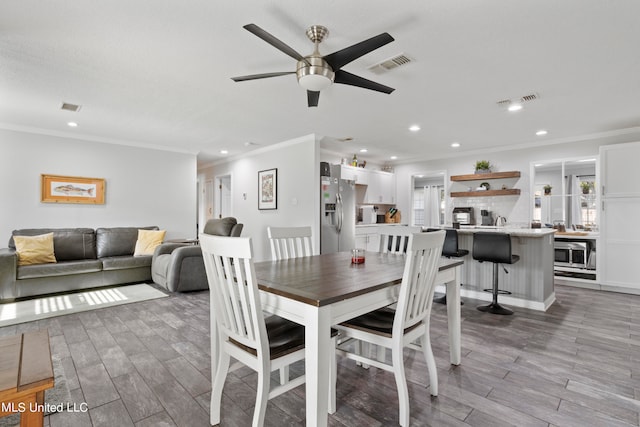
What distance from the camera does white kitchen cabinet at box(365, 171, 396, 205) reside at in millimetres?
7012

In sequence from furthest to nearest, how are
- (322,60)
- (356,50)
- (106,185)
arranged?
(106,185)
(322,60)
(356,50)

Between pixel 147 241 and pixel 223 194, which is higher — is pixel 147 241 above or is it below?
below

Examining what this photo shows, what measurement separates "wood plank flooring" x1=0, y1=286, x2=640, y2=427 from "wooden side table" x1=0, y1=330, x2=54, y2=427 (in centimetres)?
50

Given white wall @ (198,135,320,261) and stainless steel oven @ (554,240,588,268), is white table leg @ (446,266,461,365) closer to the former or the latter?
white wall @ (198,135,320,261)

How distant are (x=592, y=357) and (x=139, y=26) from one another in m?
4.21

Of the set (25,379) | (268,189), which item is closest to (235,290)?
(25,379)

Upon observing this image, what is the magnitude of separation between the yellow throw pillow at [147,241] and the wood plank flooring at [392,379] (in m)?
1.81

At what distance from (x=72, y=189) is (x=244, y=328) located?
5271 millimetres

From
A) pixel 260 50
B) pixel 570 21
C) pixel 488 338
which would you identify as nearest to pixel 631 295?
pixel 488 338

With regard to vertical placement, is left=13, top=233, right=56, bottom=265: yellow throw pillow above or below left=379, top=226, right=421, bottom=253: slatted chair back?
below

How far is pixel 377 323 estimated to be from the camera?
186 centimetres

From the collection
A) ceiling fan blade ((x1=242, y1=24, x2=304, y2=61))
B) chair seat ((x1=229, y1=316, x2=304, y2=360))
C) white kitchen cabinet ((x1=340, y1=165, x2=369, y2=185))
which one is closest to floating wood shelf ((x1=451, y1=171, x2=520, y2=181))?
white kitchen cabinet ((x1=340, y1=165, x2=369, y2=185))

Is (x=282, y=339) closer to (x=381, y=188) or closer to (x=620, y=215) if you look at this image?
(x=620, y=215)

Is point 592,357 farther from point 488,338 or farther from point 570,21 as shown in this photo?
point 570,21
